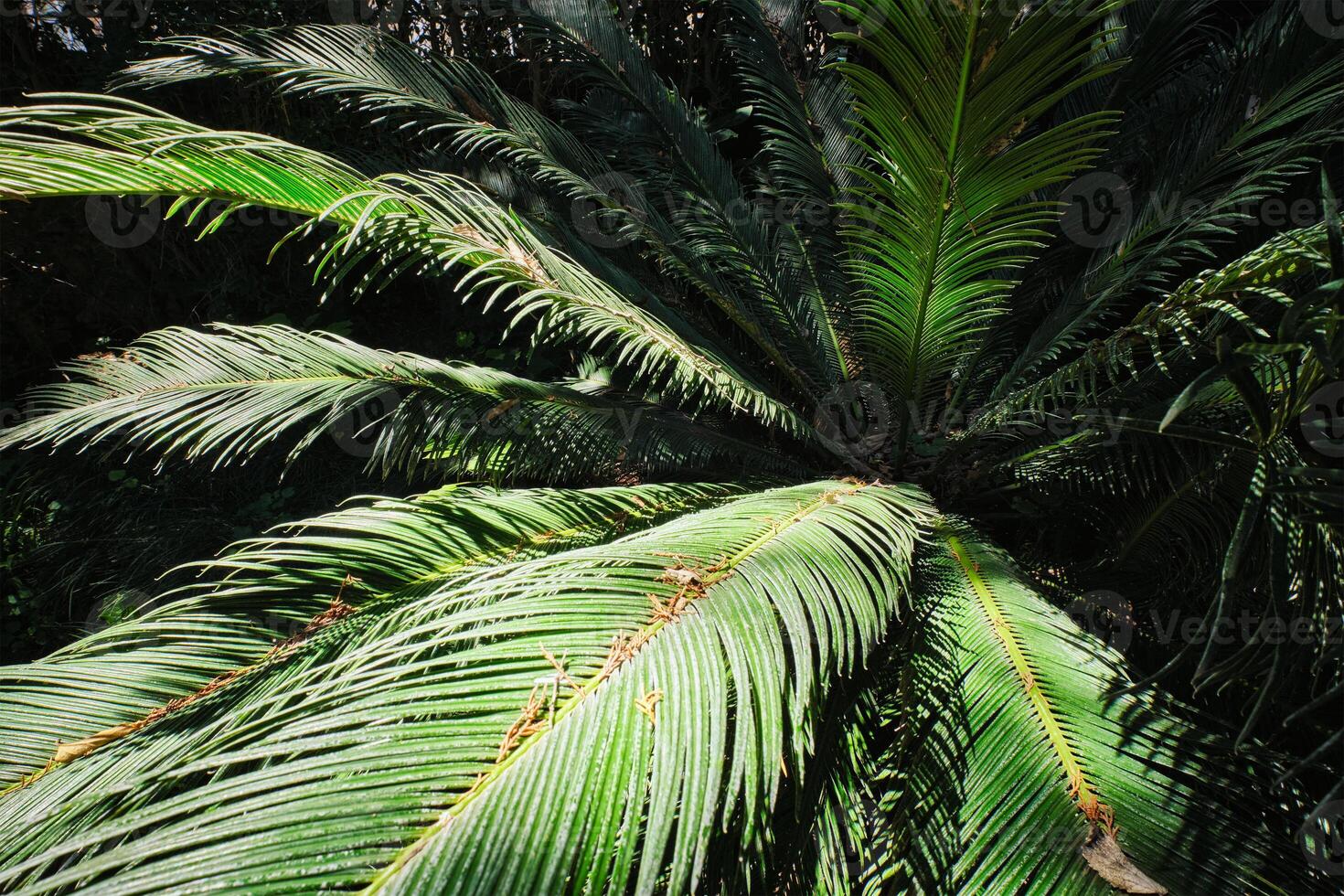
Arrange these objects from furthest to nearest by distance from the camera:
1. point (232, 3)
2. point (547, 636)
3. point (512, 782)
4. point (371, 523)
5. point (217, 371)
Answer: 1. point (232, 3)
2. point (217, 371)
3. point (371, 523)
4. point (547, 636)
5. point (512, 782)

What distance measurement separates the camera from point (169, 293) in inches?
157

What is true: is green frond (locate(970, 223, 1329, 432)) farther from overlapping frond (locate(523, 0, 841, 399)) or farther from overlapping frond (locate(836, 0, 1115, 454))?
overlapping frond (locate(523, 0, 841, 399))

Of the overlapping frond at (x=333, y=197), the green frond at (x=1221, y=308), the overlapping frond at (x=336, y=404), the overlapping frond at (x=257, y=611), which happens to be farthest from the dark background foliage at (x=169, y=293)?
the green frond at (x=1221, y=308)

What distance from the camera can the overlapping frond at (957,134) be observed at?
1.28 m

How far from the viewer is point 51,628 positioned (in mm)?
2918

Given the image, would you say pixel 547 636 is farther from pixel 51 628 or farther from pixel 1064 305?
pixel 51 628

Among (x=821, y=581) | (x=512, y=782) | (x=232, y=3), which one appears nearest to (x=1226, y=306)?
(x=821, y=581)

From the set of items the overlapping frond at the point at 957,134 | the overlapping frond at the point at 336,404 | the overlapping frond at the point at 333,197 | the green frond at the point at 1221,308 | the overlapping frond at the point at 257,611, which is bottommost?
the overlapping frond at the point at 257,611

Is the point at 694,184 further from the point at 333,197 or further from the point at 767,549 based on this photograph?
the point at 767,549

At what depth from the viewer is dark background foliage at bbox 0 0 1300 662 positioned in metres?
3.07

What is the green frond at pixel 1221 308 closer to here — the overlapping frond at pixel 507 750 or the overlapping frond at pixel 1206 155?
the overlapping frond at pixel 1206 155

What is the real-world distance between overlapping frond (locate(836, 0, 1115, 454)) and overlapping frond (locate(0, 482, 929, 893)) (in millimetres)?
919

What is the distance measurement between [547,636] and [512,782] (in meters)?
0.21

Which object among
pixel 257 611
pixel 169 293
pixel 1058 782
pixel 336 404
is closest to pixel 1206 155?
pixel 1058 782
